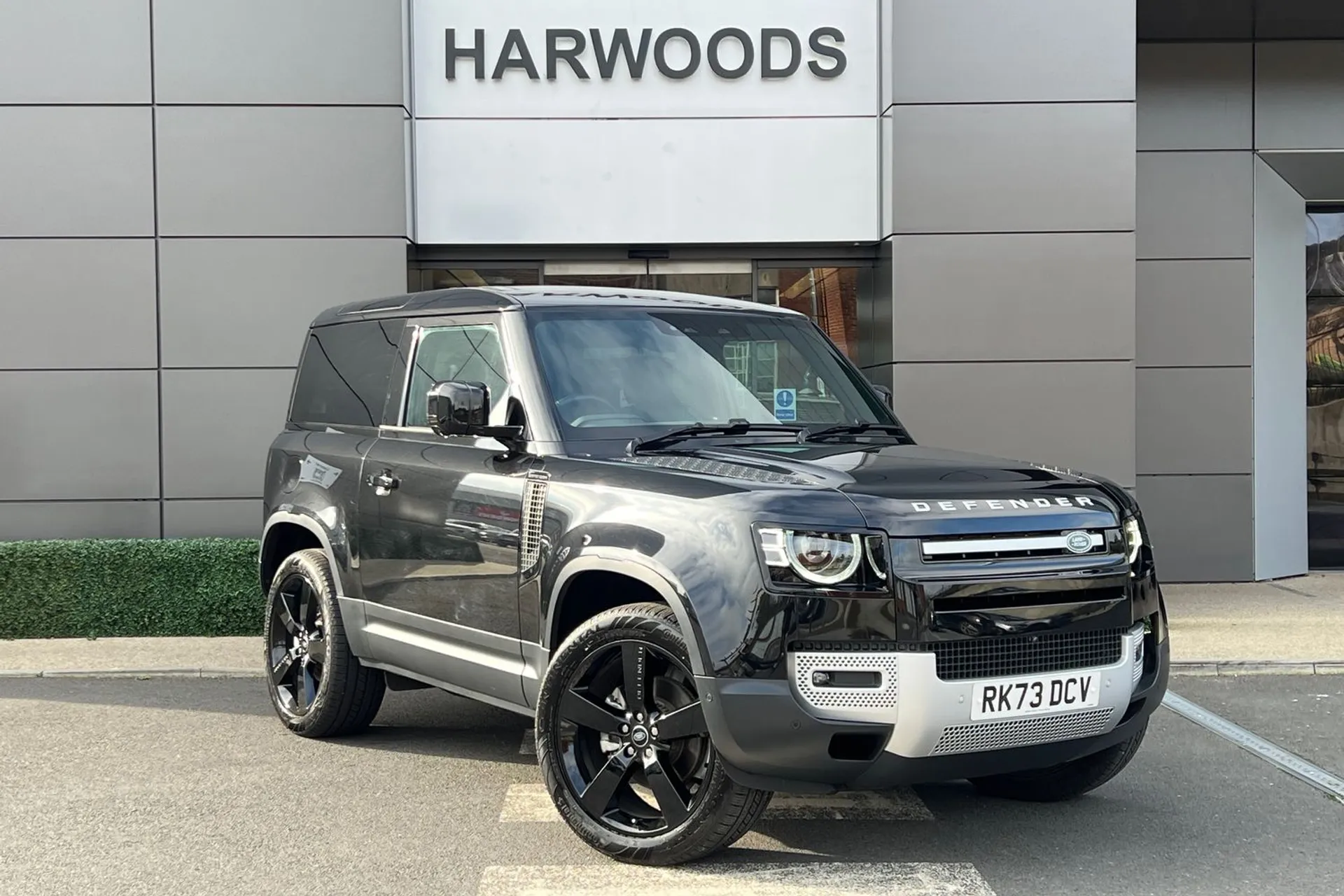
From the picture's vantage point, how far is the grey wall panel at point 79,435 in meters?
10.8

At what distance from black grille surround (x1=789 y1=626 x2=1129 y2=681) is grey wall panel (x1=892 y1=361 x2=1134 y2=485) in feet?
21.8

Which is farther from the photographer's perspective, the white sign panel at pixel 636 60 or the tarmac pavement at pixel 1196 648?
the white sign panel at pixel 636 60

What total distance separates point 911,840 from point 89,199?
8773mm

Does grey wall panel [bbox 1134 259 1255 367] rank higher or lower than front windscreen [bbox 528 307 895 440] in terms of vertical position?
higher

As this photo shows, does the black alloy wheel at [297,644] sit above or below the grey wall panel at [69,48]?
below

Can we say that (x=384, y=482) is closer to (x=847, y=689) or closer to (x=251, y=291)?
(x=847, y=689)

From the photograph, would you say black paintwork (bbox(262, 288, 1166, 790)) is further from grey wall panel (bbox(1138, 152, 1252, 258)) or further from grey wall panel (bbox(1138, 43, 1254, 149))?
grey wall panel (bbox(1138, 43, 1254, 149))

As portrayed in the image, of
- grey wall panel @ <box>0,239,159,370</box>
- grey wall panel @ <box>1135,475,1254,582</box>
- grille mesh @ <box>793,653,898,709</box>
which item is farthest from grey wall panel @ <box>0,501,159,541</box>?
grey wall panel @ <box>1135,475,1254,582</box>

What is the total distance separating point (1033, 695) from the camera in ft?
14.0

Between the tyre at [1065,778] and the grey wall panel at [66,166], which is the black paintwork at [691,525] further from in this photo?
the grey wall panel at [66,166]

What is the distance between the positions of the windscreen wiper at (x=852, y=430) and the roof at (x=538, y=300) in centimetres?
78

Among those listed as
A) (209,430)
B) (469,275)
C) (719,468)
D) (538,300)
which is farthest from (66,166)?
(719,468)

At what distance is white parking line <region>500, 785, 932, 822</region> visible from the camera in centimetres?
514

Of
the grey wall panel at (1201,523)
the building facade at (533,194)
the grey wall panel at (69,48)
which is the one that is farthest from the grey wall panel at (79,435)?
the grey wall panel at (1201,523)
